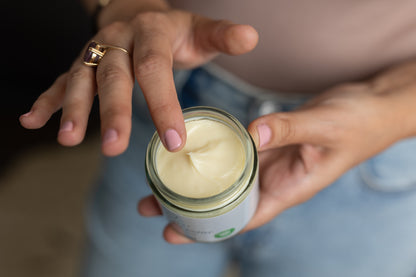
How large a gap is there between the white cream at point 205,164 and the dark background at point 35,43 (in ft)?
3.18

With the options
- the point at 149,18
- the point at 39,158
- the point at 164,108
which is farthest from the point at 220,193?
the point at 39,158

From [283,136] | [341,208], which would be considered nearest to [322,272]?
[341,208]

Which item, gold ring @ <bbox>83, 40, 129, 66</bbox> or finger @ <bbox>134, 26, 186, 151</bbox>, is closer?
finger @ <bbox>134, 26, 186, 151</bbox>

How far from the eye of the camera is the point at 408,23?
2.58ft

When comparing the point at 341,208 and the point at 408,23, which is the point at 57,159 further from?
the point at 408,23

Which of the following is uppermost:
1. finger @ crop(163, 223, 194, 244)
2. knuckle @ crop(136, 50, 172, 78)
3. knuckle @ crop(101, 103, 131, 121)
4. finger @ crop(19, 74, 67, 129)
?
knuckle @ crop(136, 50, 172, 78)

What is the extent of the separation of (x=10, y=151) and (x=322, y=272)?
62.6 inches

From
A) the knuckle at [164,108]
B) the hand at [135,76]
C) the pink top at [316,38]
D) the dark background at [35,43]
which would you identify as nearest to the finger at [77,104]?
the hand at [135,76]

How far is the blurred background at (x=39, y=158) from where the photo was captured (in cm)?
156

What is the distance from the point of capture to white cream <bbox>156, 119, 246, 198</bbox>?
60 centimetres

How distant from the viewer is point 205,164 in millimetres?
607

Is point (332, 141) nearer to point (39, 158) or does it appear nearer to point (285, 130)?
point (285, 130)

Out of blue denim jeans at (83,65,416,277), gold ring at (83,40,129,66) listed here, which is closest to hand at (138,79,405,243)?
blue denim jeans at (83,65,416,277)

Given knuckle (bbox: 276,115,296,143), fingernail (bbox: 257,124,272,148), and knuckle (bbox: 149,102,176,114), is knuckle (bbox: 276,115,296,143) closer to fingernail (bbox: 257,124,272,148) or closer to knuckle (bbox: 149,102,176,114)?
fingernail (bbox: 257,124,272,148)
